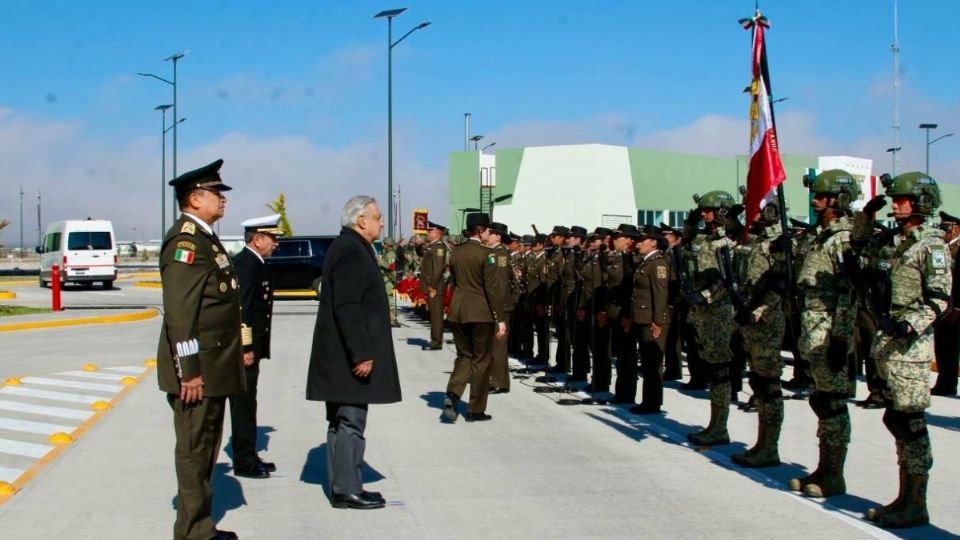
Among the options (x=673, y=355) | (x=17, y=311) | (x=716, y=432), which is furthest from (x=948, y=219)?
(x=17, y=311)

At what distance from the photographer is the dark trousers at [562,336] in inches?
561

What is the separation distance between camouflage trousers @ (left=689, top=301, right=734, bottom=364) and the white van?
32746 mm

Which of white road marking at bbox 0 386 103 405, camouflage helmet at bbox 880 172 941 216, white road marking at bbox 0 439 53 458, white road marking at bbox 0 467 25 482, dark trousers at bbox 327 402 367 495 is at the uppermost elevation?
camouflage helmet at bbox 880 172 941 216

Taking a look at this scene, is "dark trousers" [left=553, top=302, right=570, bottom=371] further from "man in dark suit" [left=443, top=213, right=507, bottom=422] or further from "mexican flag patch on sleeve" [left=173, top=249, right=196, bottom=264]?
"mexican flag patch on sleeve" [left=173, top=249, right=196, bottom=264]

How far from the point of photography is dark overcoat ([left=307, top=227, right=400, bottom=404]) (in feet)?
22.2

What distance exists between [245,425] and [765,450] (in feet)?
13.3

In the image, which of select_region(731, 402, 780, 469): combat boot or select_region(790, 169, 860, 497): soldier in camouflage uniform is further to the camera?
select_region(731, 402, 780, 469): combat boot

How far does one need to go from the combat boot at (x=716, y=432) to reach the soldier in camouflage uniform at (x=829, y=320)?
1.68 metres

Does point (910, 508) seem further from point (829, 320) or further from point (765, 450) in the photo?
point (765, 450)

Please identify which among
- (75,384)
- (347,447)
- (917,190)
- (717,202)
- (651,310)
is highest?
(717,202)

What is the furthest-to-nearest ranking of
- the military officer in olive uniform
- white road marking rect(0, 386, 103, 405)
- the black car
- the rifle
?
the black car
white road marking rect(0, 386, 103, 405)
the rifle
the military officer in olive uniform

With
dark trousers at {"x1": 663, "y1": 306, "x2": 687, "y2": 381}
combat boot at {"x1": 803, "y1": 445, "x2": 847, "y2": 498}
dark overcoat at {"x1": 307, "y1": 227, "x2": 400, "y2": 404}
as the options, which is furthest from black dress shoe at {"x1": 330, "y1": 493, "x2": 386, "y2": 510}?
dark trousers at {"x1": 663, "y1": 306, "x2": 687, "y2": 381}

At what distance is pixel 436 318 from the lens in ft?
59.2

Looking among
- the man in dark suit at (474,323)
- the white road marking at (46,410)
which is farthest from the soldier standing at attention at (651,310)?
the white road marking at (46,410)
